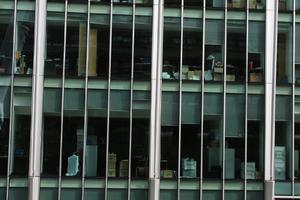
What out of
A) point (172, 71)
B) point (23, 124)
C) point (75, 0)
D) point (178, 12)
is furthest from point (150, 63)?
point (23, 124)

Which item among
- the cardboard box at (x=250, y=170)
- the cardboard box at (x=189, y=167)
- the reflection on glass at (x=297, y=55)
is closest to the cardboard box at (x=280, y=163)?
the cardboard box at (x=250, y=170)

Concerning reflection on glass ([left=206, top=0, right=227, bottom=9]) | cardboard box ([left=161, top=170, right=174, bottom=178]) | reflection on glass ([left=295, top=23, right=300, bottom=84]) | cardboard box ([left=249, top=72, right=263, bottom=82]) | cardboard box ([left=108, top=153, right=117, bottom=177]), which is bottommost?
cardboard box ([left=161, top=170, right=174, bottom=178])

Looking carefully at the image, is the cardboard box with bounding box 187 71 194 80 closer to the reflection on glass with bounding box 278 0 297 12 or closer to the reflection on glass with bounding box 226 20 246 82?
the reflection on glass with bounding box 226 20 246 82

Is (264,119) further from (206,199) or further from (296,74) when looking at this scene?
(206,199)

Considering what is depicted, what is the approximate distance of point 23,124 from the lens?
75.1ft

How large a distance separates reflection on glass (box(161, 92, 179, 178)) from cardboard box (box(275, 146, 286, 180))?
426cm

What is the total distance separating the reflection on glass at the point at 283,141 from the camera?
77.8 ft

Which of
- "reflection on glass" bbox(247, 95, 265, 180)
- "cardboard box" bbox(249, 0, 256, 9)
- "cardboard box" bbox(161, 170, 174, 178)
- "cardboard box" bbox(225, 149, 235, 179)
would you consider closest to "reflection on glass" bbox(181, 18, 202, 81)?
"cardboard box" bbox(249, 0, 256, 9)

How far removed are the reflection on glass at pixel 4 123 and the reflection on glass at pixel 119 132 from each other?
4098mm

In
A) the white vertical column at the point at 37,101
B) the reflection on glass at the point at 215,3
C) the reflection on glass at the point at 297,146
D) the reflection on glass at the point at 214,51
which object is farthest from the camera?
the reflection on glass at the point at 215,3

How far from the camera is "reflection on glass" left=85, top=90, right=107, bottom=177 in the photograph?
22984mm

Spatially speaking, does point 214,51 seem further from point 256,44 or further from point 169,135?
point 169,135

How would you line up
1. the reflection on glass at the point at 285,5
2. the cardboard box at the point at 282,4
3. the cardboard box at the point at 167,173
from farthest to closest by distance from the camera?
the cardboard box at the point at 282,4, the reflection on glass at the point at 285,5, the cardboard box at the point at 167,173

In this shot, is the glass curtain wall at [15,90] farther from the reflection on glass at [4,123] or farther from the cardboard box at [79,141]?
the cardboard box at [79,141]
